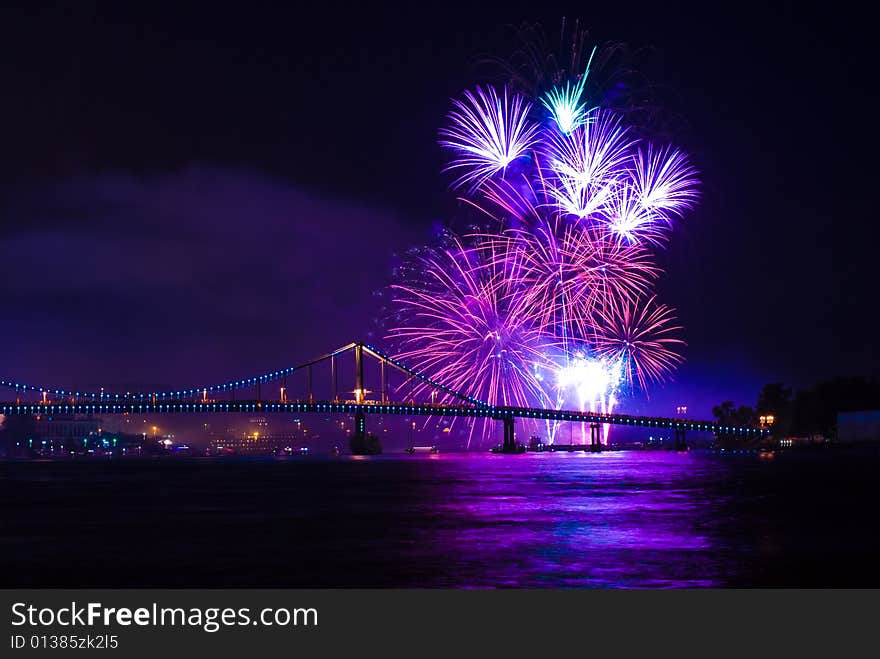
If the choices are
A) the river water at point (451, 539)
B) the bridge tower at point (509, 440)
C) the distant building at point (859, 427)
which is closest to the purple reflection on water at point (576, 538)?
the river water at point (451, 539)

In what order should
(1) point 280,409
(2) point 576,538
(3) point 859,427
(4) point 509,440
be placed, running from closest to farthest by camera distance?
(2) point 576,538 → (3) point 859,427 → (1) point 280,409 → (4) point 509,440

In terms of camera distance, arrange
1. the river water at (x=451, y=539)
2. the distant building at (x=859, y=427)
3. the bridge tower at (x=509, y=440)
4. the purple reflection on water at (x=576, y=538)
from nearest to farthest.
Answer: the purple reflection on water at (x=576, y=538)
the river water at (x=451, y=539)
the distant building at (x=859, y=427)
the bridge tower at (x=509, y=440)

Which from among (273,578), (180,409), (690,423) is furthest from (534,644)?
(690,423)

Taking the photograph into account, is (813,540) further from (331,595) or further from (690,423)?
(690,423)

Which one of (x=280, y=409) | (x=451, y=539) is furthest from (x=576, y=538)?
(x=280, y=409)

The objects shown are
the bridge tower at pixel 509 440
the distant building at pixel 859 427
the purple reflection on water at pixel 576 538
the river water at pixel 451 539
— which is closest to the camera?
the purple reflection on water at pixel 576 538

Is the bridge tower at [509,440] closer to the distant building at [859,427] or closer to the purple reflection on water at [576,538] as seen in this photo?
the distant building at [859,427]

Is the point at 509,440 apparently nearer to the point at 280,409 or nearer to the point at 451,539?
the point at 280,409
